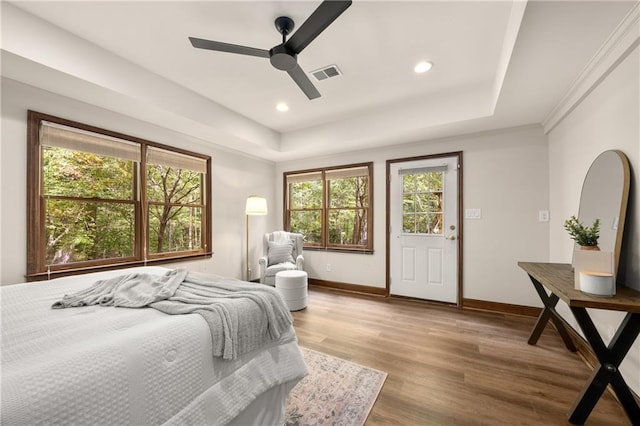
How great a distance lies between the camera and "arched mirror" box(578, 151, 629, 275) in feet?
5.90

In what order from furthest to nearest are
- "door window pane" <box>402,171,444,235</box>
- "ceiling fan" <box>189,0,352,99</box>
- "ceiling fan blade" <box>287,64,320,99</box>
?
"door window pane" <box>402,171,444,235</box> < "ceiling fan blade" <box>287,64,320,99</box> < "ceiling fan" <box>189,0,352,99</box>

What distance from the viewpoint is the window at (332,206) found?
179 inches

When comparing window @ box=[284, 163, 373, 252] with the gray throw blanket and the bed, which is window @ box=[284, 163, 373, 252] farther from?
the bed

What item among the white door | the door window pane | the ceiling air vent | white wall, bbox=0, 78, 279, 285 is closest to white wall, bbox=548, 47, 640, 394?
the white door

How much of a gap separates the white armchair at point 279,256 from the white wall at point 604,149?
332 cm

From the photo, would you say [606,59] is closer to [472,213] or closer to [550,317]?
[472,213]

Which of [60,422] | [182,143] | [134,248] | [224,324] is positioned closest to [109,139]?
[182,143]

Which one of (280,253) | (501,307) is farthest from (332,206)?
(501,307)

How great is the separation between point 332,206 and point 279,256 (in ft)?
4.34

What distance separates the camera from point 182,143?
147 inches

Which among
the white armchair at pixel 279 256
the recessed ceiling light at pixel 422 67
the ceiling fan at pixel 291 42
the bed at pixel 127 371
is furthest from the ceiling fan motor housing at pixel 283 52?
A: the white armchair at pixel 279 256

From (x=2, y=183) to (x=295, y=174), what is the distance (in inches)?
Answer: 146

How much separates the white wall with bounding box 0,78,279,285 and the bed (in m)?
1.16

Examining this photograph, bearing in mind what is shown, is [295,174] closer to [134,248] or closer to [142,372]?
[134,248]
